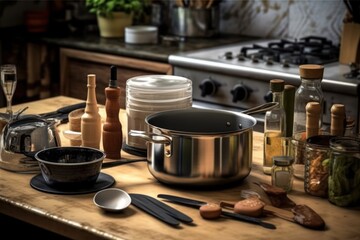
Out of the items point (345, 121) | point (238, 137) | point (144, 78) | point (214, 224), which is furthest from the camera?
point (144, 78)

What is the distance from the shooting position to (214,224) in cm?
191

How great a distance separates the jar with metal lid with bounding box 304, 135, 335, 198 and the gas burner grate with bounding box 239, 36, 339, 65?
1.60 meters

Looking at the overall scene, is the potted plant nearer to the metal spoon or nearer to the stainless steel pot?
the stainless steel pot

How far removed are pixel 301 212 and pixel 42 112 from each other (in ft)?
4.34

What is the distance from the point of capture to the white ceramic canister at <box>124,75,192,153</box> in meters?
2.50

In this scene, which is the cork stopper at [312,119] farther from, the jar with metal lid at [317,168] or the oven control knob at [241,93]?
the oven control knob at [241,93]

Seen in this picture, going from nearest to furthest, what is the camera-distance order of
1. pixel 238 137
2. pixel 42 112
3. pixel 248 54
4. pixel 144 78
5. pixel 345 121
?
1. pixel 238 137
2. pixel 345 121
3. pixel 144 78
4. pixel 42 112
5. pixel 248 54

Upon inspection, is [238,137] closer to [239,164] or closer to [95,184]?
[239,164]

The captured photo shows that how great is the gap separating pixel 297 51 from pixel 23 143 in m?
1.96

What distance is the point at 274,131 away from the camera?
2322mm

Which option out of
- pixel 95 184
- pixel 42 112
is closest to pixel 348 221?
pixel 95 184

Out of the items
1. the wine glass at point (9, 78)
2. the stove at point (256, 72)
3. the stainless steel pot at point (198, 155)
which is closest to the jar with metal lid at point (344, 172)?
the stainless steel pot at point (198, 155)

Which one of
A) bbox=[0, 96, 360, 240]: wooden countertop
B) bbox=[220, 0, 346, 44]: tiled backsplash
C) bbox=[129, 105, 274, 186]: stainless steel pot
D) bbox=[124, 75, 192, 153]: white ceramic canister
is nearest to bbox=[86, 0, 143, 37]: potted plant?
bbox=[220, 0, 346, 44]: tiled backsplash

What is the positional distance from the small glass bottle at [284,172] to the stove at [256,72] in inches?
48.5
